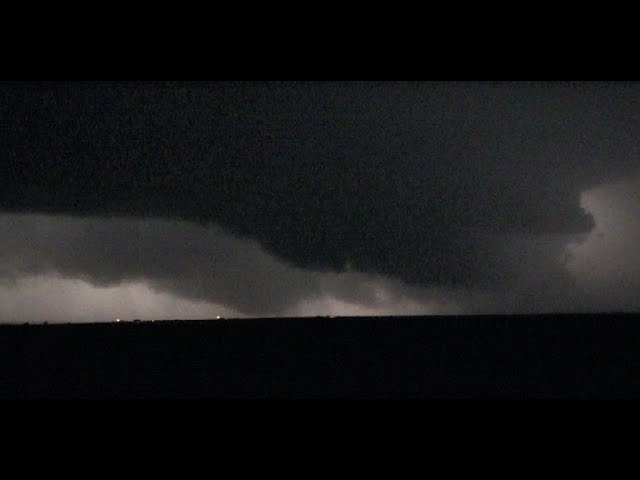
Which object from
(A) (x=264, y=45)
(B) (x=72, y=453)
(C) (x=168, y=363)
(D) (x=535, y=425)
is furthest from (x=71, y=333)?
(D) (x=535, y=425)

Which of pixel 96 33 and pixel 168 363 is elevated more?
pixel 96 33

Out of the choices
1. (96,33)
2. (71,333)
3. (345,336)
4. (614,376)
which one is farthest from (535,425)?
(71,333)

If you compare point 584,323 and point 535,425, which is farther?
point 584,323

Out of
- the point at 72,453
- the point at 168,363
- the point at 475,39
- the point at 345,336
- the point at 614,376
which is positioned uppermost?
the point at 475,39

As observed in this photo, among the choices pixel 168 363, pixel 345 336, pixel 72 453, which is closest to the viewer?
pixel 72 453

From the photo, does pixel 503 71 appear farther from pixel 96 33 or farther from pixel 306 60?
pixel 96 33

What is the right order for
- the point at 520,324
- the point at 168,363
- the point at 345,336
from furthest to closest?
the point at 520,324 → the point at 345,336 → the point at 168,363

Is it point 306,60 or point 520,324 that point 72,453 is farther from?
point 520,324
